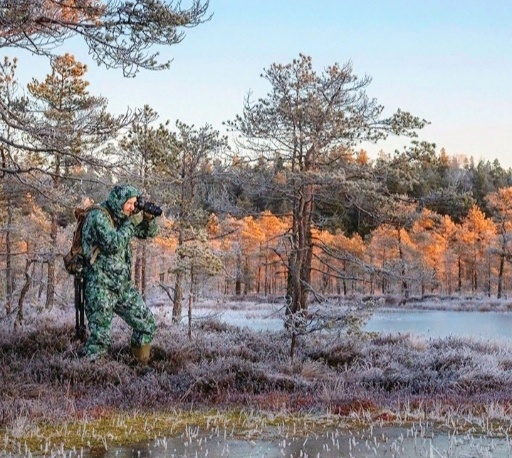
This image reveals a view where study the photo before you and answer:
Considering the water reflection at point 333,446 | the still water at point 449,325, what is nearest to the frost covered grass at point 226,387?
the water reflection at point 333,446

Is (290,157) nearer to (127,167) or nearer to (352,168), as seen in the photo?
(352,168)

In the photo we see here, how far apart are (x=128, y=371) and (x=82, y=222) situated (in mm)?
2356

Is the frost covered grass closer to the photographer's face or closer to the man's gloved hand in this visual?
the man's gloved hand

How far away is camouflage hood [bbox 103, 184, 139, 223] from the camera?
10.1 meters

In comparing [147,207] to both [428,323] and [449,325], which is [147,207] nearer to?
[449,325]

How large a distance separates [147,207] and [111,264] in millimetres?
1007

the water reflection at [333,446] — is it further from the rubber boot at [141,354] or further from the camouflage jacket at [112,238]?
the rubber boot at [141,354]

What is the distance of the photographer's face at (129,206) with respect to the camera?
1016 centimetres

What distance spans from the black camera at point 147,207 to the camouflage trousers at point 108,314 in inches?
48.9

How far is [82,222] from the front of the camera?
10367 mm

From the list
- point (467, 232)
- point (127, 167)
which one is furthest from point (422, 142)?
point (467, 232)

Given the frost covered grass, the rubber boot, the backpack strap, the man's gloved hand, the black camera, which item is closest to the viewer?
the frost covered grass

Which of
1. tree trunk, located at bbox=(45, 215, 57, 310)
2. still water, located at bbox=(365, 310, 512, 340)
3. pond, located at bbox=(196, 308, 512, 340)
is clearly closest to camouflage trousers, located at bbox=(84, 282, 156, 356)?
tree trunk, located at bbox=(45, 215, 57, 310)

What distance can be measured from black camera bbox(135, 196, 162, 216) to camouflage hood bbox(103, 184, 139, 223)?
12 cm
